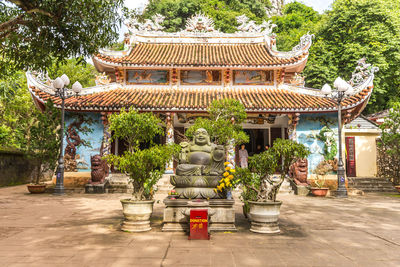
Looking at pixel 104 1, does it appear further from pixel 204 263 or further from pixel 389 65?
pixel 389 65

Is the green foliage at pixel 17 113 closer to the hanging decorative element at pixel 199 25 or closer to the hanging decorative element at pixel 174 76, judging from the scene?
the hanging decorative element at pixel 174 76

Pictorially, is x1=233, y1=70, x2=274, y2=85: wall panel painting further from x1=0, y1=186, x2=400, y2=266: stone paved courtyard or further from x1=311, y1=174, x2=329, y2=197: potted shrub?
x1=0, y1=186, x2=400, y2=266: stone paved courtyard

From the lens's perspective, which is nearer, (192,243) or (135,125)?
(192,243)

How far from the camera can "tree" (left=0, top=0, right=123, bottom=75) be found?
224 inches

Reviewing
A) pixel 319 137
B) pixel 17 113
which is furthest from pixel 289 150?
pixel 17 113

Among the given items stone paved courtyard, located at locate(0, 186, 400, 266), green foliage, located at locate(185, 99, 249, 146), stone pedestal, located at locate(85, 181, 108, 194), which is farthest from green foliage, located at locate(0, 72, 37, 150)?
green foliage, located at locate(185, 99, 249, 146)

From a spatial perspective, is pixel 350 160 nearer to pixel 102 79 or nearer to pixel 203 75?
pixel 203 75

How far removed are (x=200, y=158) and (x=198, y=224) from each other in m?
1.79

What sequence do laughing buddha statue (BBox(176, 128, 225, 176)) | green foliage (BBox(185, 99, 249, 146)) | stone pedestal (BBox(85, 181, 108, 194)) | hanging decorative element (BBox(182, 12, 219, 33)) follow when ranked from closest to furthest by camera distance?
laughing buddha statue (BBox(176, 128, 225, 176)) < green foliage (BBox(185, 99, 249, 146)) < stone pedestal (BBox(85, 181, 108, 194)) < hanging decorative element (BBox(182, 12, 219, 33))

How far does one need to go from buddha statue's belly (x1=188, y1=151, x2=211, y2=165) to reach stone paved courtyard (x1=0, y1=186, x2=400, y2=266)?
1.49 meters

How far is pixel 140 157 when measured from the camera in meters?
5.52

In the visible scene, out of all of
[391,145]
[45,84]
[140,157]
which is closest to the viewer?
[140,157]

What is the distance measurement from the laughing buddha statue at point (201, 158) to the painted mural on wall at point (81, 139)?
7.94 m

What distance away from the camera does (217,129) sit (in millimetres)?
8742
